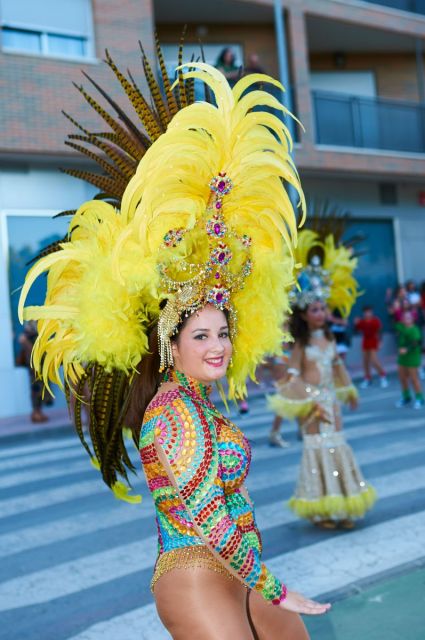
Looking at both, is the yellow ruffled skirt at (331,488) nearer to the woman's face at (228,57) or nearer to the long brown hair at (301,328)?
the long brown hair at (301,328)

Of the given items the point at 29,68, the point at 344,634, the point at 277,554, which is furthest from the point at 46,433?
the point at 344,634

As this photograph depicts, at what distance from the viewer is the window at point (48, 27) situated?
15.2 meters

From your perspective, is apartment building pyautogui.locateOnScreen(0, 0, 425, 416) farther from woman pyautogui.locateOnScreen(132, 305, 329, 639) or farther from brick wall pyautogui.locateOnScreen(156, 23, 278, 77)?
woman pyautogui.locateOnScreen(132, 305, 329, 639)

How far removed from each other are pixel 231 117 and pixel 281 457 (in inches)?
258

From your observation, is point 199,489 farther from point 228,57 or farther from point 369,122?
point 369,122

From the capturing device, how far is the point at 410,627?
4004 millimetres

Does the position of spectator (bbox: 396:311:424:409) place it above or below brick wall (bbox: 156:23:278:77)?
below

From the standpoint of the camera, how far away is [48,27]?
615 inches

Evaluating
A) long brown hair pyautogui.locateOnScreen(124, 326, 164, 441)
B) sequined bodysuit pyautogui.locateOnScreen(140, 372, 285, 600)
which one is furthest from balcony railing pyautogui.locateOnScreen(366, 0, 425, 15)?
sequined bodysuit pyautogui.locateOnScreen(140, 372, 285, 600)

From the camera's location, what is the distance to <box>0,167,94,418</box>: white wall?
1504cm

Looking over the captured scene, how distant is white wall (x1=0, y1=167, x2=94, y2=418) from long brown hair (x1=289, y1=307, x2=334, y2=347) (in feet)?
32.0

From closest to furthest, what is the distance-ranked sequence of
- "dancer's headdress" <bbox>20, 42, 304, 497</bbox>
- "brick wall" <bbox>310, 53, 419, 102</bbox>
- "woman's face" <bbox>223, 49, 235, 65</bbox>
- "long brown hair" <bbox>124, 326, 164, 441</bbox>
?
"dancer's headdress" <bbox>20, 42, 304, 497</bbox>
"long brown hair" <bbox>124, 326, 164, 441</bbox>
"woman's face" <bbox>223, 49, 235, 65</bbox>
"brick wall" <bbox>310, 53, 419, 102</bbox>

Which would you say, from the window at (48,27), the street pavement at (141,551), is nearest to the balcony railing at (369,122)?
the window at (48,27)

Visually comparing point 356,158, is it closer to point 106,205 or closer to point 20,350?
point 20,350
